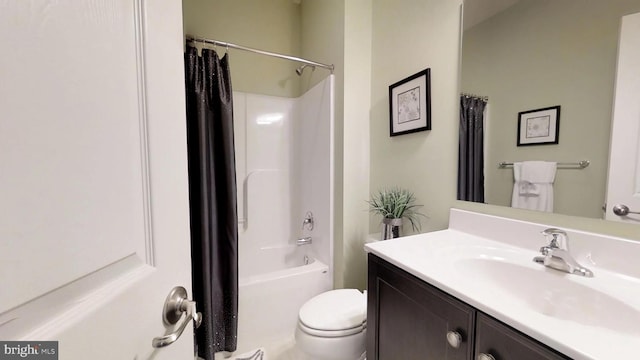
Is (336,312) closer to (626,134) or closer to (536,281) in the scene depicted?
(536,281)

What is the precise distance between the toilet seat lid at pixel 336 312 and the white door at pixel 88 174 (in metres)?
0.75

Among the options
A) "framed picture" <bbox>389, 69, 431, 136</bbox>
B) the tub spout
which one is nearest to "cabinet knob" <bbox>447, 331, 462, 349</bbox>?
"framed picture" <bbox>389, 69, 431, 136</bbox>

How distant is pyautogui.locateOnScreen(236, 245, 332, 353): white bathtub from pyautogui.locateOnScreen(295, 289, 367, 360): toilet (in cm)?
44

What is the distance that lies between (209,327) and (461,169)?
5.14ft

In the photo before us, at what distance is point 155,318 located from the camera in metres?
0.44

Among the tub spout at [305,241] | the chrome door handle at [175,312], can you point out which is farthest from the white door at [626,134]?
the tub spout at [305,241]

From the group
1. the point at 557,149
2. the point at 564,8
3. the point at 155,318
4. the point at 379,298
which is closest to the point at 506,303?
the point at 379,298

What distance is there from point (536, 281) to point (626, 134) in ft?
1.69

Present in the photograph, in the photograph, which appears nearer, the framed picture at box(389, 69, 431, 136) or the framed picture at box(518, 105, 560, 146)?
the framed picture at box(518, 105, 560, 146)

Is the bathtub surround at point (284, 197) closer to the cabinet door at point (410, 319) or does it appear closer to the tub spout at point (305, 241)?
the tub spout at point (305, 241)

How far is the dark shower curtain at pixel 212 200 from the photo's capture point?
132cm

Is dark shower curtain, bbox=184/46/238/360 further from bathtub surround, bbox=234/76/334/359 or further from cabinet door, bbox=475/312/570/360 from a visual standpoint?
cabinet door, bbox=475/312/570/360

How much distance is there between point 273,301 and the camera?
1612 millimetres

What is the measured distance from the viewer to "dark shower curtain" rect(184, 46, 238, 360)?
52.0 inches
